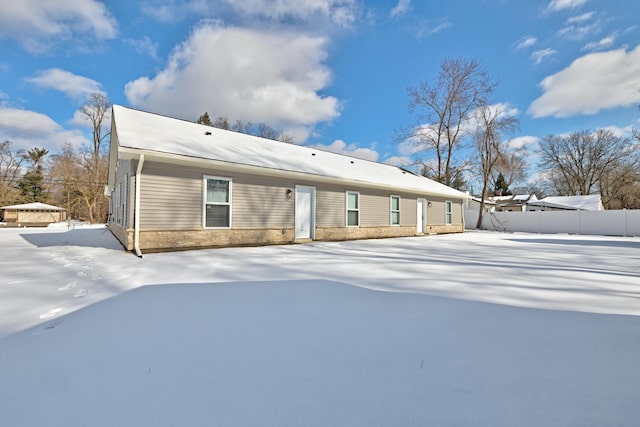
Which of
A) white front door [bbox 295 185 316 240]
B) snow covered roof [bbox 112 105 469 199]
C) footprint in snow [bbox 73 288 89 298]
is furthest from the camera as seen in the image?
white front door [bbox 295 185 316 240]

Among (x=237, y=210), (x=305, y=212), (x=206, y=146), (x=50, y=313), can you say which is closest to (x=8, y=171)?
(x=206, y=146)

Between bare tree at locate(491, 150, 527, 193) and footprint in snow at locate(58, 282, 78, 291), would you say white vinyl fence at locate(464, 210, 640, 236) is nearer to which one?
bare tree at locate(491, 150, 527, 193)

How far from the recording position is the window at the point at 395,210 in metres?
13.7

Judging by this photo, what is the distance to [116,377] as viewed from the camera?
1.77 m

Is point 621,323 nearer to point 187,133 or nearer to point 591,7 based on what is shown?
point 187,133

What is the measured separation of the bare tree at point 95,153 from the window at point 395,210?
27.7 m

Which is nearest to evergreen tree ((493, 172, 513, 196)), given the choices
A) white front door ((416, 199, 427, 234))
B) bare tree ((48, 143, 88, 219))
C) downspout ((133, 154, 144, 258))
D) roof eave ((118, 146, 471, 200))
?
Result: white front door ((416, 199, 427, 234))

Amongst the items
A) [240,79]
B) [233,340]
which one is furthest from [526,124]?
[233,340]

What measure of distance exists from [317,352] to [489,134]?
25588 mm

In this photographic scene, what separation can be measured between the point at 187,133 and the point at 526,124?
24.3m

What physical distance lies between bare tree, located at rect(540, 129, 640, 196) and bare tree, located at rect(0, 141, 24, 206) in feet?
188

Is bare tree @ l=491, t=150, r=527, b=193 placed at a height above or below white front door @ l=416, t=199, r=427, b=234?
above

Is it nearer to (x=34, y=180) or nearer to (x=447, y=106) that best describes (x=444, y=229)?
(x=447, y=106)

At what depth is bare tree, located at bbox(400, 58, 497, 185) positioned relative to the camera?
72.3 feet
